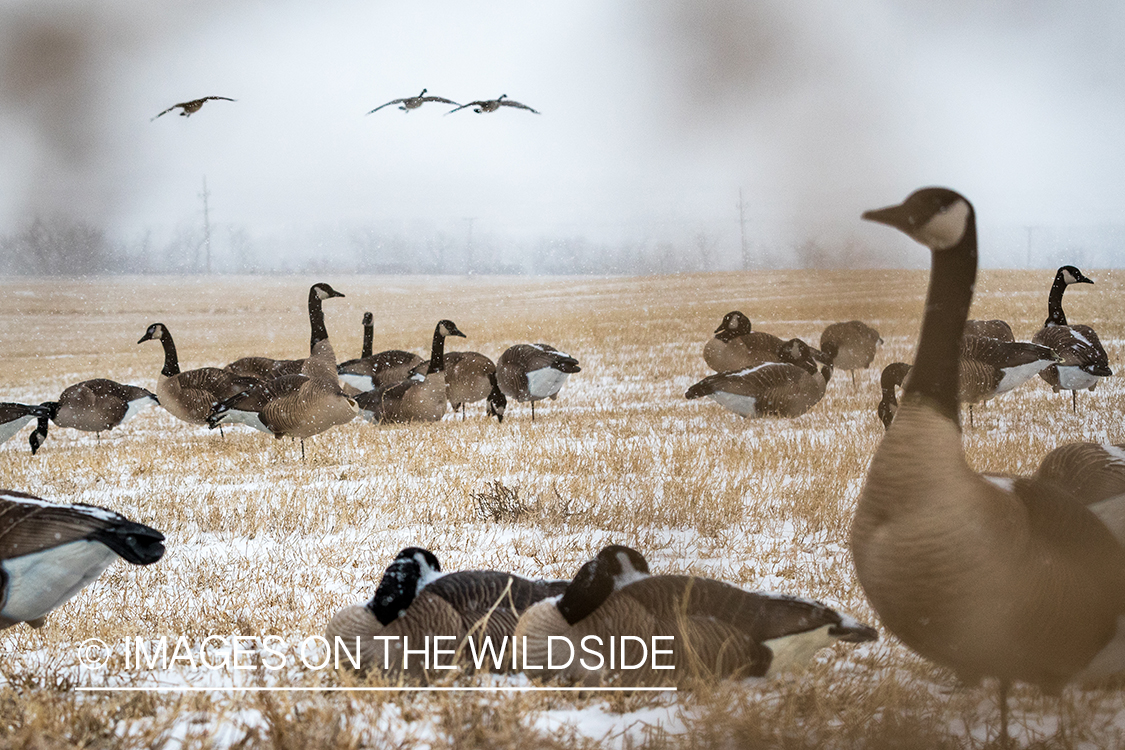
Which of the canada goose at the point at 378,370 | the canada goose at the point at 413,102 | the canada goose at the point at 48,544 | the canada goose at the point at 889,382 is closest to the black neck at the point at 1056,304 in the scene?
the canada goose at the point at 889,382

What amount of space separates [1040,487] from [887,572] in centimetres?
46

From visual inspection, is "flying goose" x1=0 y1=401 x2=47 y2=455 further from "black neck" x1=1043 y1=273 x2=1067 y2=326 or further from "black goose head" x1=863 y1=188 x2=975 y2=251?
"black neck" x1=1043 y1=273 x2=1067 y2=326

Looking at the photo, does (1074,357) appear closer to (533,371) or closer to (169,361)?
(533,371)

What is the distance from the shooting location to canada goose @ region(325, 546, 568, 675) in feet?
7.64

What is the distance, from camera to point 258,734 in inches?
77.5

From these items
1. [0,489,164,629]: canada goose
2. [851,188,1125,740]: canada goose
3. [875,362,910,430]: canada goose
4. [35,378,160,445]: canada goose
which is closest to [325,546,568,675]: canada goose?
[0,489,164,629]: canada goose

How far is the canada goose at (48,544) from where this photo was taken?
226 cm

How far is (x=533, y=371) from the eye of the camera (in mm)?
8234

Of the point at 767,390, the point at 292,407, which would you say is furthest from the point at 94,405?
the point at 767,390

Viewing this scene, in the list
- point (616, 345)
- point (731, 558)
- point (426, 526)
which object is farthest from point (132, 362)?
point (731, 558)

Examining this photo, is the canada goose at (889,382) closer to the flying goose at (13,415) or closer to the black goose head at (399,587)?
the black goose head at (399,587)

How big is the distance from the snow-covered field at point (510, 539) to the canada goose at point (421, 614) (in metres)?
0.13

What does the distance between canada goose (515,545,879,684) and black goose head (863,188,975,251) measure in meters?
1.03

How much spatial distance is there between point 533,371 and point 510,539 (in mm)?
4561
